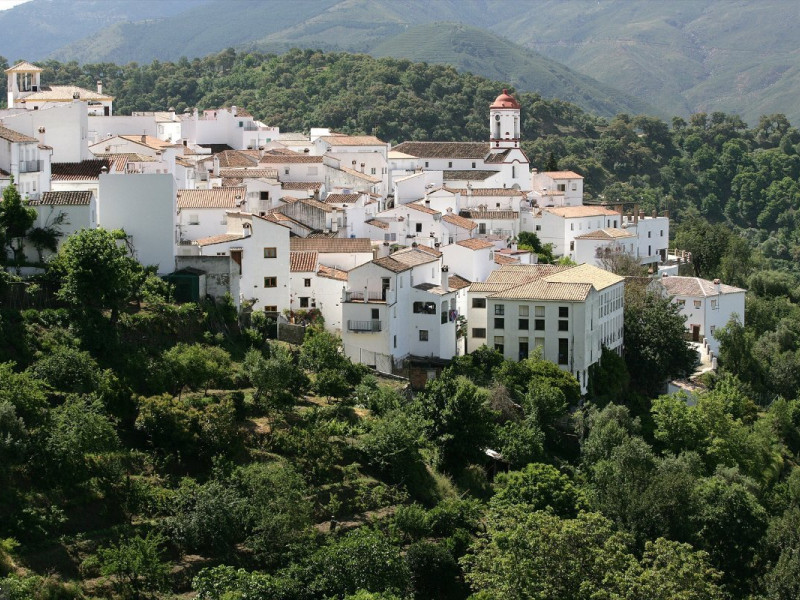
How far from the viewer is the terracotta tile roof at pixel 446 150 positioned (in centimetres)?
7881

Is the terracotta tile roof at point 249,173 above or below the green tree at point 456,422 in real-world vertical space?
above

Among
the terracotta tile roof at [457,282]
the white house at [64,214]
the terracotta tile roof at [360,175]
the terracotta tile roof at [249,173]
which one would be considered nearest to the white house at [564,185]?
the terracotta tile roof at [360,175]

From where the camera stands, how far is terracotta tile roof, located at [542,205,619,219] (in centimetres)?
6723

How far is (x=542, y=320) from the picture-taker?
4800 centimetres

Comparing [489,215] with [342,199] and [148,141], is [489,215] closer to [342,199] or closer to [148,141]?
[342,199]

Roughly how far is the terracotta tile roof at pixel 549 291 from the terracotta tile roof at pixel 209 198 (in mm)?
10134

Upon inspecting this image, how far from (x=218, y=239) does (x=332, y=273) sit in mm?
4005

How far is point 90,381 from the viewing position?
114 ft

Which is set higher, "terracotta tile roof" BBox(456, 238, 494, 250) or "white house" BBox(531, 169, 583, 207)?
"white house" BBox(531, 169, 583, 207)

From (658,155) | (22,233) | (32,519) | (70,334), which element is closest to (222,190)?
(22,233)

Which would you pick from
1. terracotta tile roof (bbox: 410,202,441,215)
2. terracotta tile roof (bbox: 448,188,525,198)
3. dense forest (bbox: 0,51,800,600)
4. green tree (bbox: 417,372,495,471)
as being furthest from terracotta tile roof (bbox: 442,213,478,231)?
green tree (bbox: 417,372,495,471)

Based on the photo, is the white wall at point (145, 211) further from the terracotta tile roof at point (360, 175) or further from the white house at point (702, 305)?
the white house at point (702, 305)

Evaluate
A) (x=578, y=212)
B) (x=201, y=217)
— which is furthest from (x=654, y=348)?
(x=201, y=217)

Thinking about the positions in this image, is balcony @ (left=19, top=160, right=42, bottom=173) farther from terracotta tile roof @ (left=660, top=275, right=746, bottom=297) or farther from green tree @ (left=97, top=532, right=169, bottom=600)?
terracotta tile roof @ (left=660, top=275, right=746, bottom=297)
